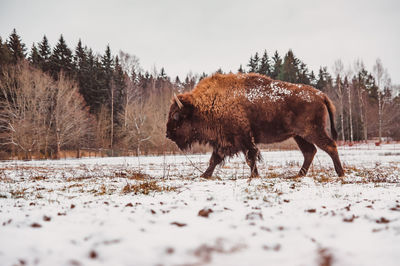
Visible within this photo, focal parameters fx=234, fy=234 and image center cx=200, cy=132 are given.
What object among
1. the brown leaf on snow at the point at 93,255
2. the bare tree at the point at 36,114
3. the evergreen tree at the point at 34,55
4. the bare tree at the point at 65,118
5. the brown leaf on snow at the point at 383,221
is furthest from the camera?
the evergreen tree at the point at 34,55

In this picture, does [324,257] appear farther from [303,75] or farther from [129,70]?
[303,75]

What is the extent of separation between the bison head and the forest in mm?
6256

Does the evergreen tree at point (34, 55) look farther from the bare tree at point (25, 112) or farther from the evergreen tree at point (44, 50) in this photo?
the bare tree at point (25, 112)

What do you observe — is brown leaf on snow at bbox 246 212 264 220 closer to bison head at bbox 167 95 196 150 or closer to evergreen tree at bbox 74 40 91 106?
bison head at bbox 167 95 196 150

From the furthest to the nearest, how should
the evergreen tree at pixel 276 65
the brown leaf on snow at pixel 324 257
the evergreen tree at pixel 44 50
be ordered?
the evergreen tree at pixel 276 65, the evergreen tree at pixel 44 50, the brown leaf on snow at pixel 324 257

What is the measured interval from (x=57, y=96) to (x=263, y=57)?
4813 cm

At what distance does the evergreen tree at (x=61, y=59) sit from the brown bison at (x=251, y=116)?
1675 inches

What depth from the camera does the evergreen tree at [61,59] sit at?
41.2 metres

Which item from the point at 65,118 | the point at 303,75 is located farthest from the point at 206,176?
the point at 303,75

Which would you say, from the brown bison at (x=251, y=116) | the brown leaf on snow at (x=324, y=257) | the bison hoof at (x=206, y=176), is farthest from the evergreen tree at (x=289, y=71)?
the brown leaf on snow at (x=324, y=257)

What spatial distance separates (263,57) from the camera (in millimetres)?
59281

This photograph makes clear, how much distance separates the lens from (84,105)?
34.8 m

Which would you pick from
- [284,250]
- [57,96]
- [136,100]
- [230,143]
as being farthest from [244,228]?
[136,100]

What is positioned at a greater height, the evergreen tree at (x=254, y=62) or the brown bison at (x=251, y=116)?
the evergreen tree at (x=254, y=62)
